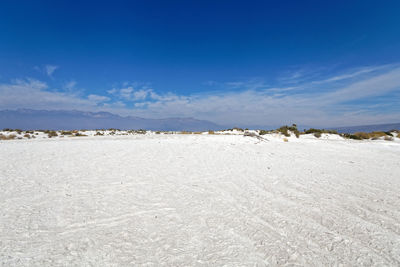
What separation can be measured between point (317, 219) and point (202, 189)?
1999mm

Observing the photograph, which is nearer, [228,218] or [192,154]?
[228,218]

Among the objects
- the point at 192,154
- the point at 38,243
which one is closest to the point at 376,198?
the point at 38,243

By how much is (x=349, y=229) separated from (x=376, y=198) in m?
1.54

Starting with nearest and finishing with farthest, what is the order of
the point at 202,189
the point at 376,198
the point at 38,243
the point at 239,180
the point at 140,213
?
the point at 38,243
the point at 140,213
the point at 376,198
the point at 202,189
the point at 239,180

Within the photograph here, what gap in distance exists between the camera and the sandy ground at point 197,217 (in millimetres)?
2012

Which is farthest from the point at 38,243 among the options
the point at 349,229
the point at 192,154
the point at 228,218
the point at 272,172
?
the point at 192,154

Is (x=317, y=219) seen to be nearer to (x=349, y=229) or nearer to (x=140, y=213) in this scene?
(x=349, y=229)

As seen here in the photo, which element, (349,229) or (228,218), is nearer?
(349,229)

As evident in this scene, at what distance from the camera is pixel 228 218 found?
279 cm

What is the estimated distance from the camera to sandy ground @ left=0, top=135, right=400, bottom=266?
201 cm

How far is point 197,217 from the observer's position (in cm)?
281

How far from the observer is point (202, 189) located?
3963 millimetres

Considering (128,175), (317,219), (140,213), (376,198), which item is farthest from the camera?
(128,175)

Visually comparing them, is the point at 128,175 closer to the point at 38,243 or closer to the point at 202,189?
the point at 202,189
